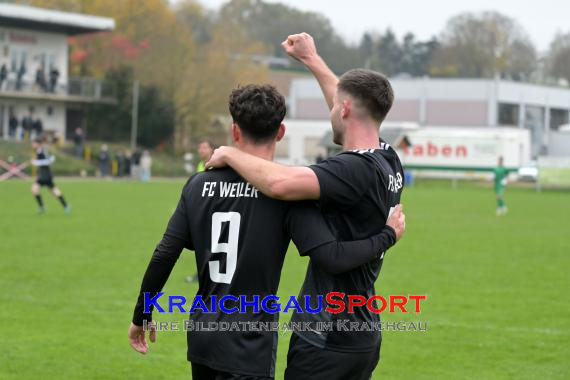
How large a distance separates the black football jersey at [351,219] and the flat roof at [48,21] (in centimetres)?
6049

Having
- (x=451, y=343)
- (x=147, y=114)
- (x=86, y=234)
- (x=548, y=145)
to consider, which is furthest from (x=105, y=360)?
(x=548, y=145)

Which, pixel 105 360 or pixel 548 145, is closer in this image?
pixel 105 360

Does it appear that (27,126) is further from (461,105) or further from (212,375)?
(212,375)

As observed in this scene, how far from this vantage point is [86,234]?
20.2 metres

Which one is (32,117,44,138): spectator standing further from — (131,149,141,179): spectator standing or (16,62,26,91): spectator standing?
(131,149,141,179): spectator standing

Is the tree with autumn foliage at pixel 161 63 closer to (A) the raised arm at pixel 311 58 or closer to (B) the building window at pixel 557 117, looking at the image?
(B) the building window at pixel 557 117

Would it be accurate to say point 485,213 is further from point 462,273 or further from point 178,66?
point 178,66

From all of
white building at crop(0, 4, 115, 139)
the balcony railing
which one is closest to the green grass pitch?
the balcony railing

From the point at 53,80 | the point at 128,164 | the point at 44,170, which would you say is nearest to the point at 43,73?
the point at 53,80

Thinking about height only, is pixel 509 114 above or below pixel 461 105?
below

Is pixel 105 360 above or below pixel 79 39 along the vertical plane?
below

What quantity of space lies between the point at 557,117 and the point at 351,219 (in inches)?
3762

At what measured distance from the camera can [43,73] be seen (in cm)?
6275

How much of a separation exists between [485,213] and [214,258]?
27749 mm
